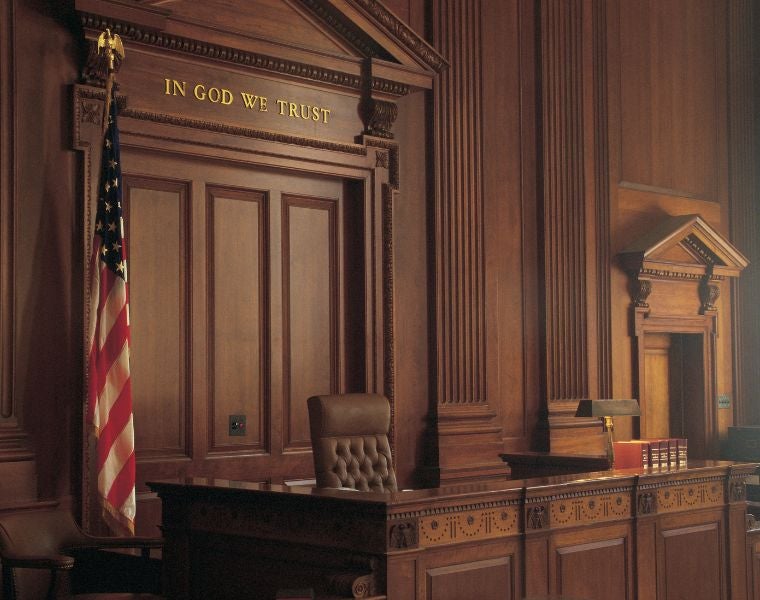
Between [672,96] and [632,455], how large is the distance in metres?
4.53

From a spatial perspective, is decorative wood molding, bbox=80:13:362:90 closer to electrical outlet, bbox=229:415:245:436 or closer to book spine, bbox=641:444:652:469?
electrical outlet, bbox=229:415:245:436

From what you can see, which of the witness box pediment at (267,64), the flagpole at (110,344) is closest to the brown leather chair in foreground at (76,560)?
the flagpole at (110,344)

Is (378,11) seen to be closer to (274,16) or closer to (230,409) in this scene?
(274,16)

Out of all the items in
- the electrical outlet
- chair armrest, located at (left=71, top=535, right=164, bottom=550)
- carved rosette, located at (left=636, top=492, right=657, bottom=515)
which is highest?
the electrical outlet

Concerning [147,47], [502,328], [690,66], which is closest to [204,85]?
[147,47]

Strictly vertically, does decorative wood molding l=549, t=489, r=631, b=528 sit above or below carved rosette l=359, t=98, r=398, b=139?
below

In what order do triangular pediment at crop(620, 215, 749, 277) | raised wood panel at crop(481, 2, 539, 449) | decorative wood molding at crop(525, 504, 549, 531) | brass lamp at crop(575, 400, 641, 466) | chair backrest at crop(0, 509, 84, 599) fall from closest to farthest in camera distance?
chair backrest at crop(0, 509, 84, 599) → decorative wood molding at crop(525, 504, 549, 531) → brass lamp at crop(575, 400, 641, 466) → raised wood panel at crop(481, 2, 539, 449) → triangular pediment at crop(620, 215, 749, 277)

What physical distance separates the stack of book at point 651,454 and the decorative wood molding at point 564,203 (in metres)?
2.00

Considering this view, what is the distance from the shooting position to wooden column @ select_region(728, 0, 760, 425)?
1027 cm

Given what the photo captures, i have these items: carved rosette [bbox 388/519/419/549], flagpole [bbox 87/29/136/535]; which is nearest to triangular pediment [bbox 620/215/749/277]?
flagpole [bbox 87/29/136/535]

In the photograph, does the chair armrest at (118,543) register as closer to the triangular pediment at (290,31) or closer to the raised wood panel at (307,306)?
the raised wood panel at (307,306)

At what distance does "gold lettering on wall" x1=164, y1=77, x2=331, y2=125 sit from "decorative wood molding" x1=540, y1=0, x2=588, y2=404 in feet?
7.16

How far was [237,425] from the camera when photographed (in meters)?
6.57

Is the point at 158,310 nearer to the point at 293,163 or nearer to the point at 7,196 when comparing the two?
the point at 7,196
